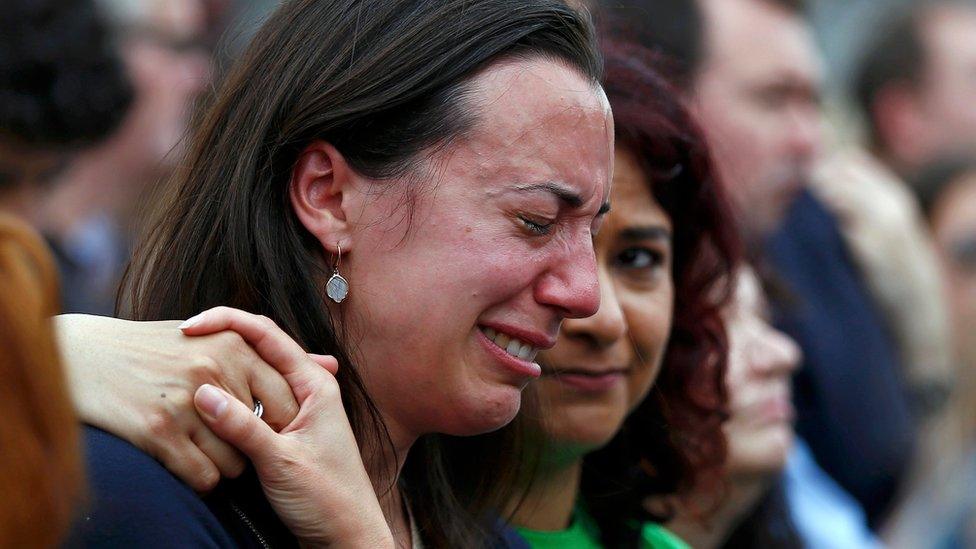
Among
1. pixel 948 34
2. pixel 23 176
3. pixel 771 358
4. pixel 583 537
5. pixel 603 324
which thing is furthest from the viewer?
pixel 948 34

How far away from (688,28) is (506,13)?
265cm

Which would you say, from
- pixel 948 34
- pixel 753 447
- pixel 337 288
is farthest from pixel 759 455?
pixel 948 34

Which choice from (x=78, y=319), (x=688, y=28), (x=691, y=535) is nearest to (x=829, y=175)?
(x=688, y=28)

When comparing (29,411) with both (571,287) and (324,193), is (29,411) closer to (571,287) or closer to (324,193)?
(324,193)

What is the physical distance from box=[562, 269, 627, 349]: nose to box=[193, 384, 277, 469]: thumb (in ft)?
3.32

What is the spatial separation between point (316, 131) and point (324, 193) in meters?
0.10

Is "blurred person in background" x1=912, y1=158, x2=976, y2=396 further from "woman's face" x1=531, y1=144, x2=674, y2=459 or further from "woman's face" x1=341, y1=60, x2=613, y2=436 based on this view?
"woman's face" x1=341, y1=60, x2=613, y2=436

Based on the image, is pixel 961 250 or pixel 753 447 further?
pixel 961 250

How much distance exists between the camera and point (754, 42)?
5.24 m

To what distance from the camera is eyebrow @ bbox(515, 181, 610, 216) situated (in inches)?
87.8

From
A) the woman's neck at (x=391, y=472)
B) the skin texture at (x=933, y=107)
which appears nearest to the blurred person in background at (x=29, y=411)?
the woman's neck at (x=391, y=472)

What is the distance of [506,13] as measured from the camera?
89.7 inches

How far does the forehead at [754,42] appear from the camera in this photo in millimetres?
5078

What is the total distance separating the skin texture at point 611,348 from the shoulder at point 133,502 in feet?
3.46
